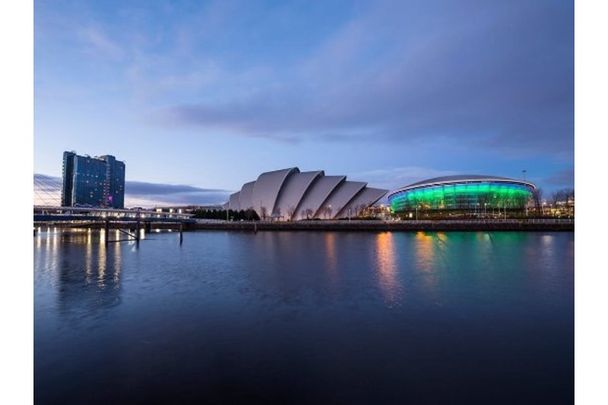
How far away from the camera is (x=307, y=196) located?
71.9 metres

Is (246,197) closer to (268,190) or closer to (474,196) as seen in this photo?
(268,190)

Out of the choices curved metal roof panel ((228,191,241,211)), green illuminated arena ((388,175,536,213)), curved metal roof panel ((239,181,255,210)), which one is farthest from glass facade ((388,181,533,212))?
curved metal roof panel ((228,191,241,211))

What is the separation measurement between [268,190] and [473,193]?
140ft

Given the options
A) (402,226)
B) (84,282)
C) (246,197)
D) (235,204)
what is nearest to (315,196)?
(246,197)

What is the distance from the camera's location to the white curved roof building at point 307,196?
71125mm

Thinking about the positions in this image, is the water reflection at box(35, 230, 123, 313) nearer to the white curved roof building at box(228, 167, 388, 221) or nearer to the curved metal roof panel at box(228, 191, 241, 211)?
the white curved roof building at box(228, 167, 388, 221)

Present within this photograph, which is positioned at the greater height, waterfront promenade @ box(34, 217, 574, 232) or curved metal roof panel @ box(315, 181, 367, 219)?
curved metal roof panel @ box(315, 181, 367, 219)

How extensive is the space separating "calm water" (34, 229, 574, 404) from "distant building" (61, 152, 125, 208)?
388 ft

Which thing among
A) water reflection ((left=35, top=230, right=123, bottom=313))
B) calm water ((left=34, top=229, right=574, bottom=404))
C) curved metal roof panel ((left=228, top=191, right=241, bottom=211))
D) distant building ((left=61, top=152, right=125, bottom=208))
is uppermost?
distant building ((left=61, top=152, right=125, bottom=208))

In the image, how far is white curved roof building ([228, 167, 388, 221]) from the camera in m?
71.1

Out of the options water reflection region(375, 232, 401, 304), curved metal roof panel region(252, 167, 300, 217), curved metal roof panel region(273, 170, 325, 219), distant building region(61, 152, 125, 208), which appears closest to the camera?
water reflection region(375, 232, 401, 304)

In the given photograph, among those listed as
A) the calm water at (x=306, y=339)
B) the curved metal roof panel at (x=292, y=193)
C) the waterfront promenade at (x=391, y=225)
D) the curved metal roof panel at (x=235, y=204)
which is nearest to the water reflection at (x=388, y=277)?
the calm water at (x=306, y=339)
